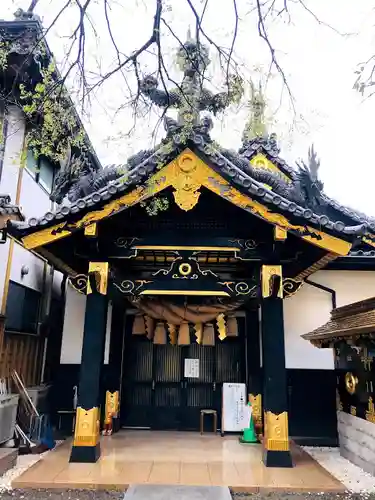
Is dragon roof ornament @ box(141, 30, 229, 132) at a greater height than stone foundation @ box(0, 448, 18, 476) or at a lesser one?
greater

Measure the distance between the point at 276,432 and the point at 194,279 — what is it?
2820 millimetres

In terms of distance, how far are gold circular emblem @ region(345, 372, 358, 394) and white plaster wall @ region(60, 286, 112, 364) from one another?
5059mm

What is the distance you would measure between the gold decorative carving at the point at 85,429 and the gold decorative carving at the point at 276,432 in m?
2.74

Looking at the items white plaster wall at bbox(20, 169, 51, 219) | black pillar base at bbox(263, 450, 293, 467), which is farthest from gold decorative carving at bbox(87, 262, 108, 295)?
black pillar base at bbox(263, 450, 293, 467)

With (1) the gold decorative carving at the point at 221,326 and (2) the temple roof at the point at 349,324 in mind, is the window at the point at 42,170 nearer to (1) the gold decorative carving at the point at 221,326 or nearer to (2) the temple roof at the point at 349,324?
(1) the gold decorative carving at the point at 221,326

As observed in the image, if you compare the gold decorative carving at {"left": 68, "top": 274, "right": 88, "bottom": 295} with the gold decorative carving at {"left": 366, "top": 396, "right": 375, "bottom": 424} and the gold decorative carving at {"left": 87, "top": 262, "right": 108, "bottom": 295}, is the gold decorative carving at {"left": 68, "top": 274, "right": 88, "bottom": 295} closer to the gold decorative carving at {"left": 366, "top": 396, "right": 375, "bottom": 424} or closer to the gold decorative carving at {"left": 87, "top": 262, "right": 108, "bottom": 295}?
the gold decorative carving at {"left": 87, "top": 262, "right": 108, "bottom": 295}

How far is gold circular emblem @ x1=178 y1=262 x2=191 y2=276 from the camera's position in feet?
24.4

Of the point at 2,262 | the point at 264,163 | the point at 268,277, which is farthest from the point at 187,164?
the point at 264,163

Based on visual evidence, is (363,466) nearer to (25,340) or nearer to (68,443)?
(68,443)

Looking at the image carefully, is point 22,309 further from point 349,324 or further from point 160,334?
point 349,324

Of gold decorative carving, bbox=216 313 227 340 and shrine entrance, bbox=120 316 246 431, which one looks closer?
gold decorative carving, bbox=216 313 227 340

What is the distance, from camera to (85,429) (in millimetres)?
6559

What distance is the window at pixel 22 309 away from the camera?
27.8 ft

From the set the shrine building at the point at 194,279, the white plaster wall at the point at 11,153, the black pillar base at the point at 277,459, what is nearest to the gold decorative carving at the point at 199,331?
the shrine building at the point at 194,279
